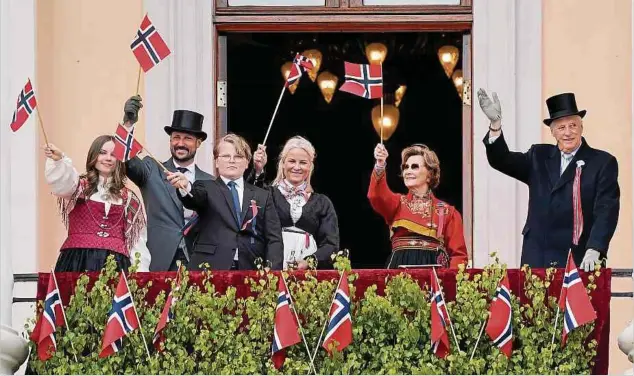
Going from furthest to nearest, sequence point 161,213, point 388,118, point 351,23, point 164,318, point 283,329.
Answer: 1. point 388,118
2. point 351,23
3. point 161,213
4. point 164,318
5. point 283,329

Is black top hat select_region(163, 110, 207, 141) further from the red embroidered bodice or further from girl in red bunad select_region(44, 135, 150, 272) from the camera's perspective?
the red embroidered bodice

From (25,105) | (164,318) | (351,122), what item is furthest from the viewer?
(351,122)

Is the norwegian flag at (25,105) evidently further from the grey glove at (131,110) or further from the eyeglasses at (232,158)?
the eyeglasses at (232,158)

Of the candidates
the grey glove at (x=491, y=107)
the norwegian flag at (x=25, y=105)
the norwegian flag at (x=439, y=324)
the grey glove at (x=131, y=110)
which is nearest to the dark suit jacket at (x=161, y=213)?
the grey glove at (x=131, y=110)

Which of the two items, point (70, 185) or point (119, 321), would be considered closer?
point (119, 321)

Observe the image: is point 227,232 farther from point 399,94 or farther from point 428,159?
point 399,94

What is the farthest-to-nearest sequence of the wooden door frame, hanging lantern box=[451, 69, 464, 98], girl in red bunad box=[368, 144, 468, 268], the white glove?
hanging lantern box=[451, 69, 464, 98]
the wooden door frame
girl in red bunad box=[368, 144, 468, 268]
the white glove

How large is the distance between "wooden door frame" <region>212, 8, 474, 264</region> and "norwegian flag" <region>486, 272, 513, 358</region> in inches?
122

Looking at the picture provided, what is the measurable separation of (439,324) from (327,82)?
23.2ft

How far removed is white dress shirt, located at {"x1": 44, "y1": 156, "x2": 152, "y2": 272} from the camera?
15578 mm

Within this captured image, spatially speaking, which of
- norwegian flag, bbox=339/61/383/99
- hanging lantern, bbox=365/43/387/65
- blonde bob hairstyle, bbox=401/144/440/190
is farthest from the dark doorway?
blonde bob hairstyle, bbox=401/144/440/190

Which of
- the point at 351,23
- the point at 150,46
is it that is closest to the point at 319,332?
the point at 150,46

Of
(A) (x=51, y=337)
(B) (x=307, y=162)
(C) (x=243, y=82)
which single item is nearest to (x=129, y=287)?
(A) (x=51, y=337)

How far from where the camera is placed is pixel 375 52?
66.7 ft
